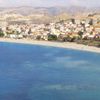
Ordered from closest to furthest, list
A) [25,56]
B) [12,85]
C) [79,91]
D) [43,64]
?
1. [79,91]
2. [12,85]
3. [43,64]
4. [25,56]

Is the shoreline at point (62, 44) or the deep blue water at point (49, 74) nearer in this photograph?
the deep blue water at point (49, 74)

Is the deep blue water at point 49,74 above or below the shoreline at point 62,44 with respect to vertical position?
above

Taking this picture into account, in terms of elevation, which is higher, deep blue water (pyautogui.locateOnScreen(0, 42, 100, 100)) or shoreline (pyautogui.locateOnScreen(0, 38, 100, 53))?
deep blue water (pyautogui.locateOnScreen(0, 42, 100, 100))

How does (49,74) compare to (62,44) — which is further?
(62,44)

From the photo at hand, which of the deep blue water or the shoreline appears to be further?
the shoreline

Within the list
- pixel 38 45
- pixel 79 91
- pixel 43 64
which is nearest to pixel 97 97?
pixel 79 91

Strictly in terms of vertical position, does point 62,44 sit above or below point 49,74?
below

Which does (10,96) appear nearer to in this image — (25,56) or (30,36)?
(25,56)

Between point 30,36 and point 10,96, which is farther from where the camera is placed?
point 30,36
